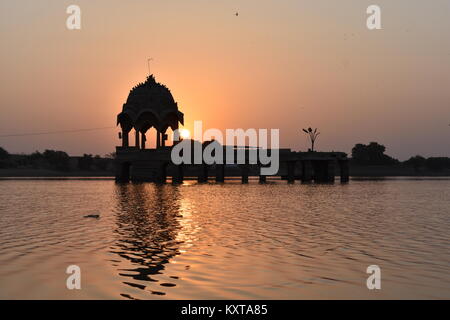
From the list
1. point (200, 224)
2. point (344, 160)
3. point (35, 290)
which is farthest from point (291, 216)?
point (344, 160)

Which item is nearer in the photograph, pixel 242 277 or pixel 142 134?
pixel 242 277

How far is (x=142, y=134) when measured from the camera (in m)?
99.2

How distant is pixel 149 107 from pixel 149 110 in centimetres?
80

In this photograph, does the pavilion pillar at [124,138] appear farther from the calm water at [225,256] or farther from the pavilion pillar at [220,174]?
the calm water at [225,256]

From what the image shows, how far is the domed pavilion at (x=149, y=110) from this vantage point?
90.8m

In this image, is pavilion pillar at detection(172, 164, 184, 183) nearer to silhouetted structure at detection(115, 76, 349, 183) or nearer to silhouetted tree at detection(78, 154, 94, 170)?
silhouetted structure at detection(115, 76, 349, 183)

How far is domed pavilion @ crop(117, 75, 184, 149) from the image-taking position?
90.8 metres

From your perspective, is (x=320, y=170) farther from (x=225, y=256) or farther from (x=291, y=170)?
(x=225, y=256)

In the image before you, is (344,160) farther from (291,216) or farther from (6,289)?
(6,289)

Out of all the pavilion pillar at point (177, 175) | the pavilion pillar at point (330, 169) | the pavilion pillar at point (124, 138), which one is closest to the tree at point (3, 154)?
the pavilion pillar at point (124, 138)

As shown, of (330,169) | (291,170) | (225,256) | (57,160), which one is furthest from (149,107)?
(57,160)
